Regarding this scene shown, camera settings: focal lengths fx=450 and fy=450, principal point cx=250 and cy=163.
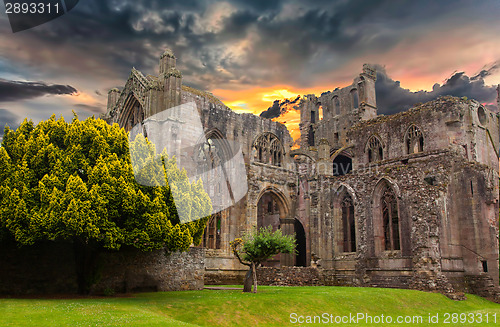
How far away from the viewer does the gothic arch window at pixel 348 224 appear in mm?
33781

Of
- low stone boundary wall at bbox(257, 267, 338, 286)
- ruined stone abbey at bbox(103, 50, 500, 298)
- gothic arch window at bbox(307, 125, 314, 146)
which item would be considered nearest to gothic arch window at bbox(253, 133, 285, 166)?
ruined stone abbey at bbox(103, 50, 500, 298)

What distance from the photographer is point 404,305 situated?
2233 centimetres

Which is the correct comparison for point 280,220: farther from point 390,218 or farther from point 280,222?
point 390,218

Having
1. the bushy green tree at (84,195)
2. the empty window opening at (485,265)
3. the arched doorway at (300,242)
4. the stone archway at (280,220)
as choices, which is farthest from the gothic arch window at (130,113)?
the empty window opening at (485,265)

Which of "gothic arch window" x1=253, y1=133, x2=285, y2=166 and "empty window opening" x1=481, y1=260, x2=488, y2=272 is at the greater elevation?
"gothic arch window" x1=253, y1=133, x2=285, y2=166

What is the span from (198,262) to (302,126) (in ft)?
111

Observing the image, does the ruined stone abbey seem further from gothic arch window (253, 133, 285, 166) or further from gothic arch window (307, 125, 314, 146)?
gothic arch window (307, 125, 314, 146)

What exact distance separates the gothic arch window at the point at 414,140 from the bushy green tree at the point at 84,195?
21.5m

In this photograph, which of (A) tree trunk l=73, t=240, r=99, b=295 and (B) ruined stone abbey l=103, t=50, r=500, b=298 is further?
(B) ruined stone abbey l=103, t=50, r=500, b=298

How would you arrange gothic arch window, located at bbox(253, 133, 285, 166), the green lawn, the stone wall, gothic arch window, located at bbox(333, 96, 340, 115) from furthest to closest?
gothic arch window, located at bbox(333, 96, 340, 115), gothic arch window, located at bbox(253, 133, 285, 166), the stone wall, the green lawn

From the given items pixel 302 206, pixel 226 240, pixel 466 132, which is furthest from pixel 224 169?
pixel 466 132

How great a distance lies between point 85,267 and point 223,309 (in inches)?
283

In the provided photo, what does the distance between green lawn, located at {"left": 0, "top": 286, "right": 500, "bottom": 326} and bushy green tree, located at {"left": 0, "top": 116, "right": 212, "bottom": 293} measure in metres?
2.57

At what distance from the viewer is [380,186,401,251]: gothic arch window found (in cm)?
3112
